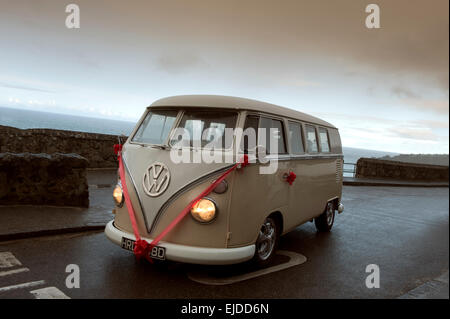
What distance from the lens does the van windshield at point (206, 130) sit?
488 centimetres

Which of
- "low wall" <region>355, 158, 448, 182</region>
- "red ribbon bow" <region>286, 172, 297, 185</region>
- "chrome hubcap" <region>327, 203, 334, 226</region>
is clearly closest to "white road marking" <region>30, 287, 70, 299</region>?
"red ribbon bow" <region>286, 172, 297, 185</region>

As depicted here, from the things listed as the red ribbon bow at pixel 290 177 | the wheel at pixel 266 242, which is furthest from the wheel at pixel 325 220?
the wheel at pixel 266 242

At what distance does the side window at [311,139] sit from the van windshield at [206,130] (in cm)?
226

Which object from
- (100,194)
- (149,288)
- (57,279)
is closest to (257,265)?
(149,288)

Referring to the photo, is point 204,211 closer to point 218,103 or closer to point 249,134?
point 249,134

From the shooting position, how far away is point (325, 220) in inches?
318

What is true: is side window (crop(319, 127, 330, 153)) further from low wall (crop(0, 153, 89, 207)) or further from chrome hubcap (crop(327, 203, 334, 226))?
low wall (crop(0, 153, 89, 207))

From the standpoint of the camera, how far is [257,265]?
5.28 meters

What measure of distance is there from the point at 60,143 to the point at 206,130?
447 inches

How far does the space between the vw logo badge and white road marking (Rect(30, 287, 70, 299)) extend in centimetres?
145

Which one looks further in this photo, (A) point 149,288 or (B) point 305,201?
(B) point 305,201

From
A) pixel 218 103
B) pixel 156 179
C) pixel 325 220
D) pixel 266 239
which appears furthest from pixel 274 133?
pixel 325 220

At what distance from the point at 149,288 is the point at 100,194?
19.3 feet
